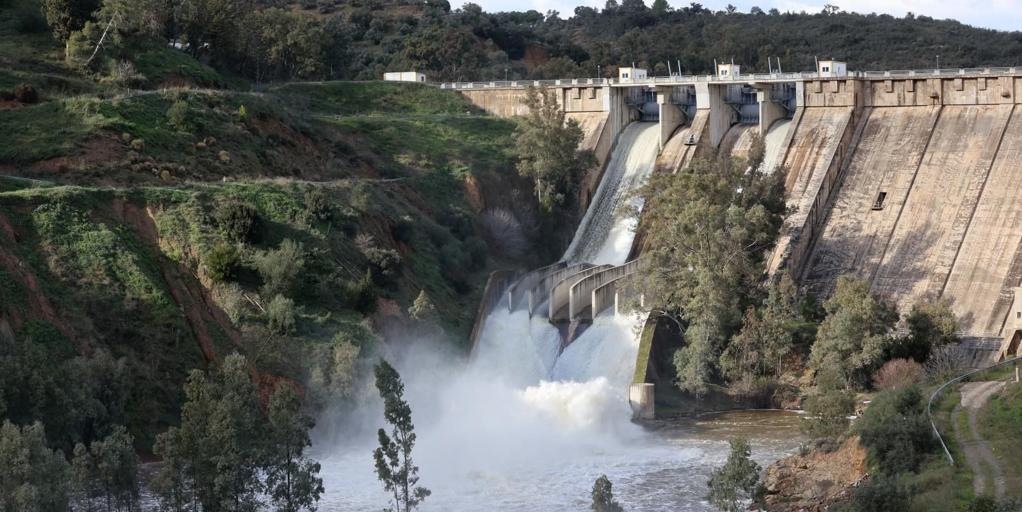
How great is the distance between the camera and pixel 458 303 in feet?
222

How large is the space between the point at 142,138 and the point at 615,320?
21636 mm

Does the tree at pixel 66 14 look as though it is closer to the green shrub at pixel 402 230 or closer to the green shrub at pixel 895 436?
the green shrub at pixel 402 230

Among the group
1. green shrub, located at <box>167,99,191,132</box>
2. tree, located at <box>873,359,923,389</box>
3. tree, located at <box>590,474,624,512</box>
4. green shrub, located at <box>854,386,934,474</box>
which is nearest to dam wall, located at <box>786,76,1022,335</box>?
tree, located at <box>873,359,923,389</box>

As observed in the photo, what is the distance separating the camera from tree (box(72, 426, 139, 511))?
130ft

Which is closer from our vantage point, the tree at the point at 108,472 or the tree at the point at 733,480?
the tree at the point at 108,472

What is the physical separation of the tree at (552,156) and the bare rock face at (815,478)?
30036mm

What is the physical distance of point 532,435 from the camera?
5722cm

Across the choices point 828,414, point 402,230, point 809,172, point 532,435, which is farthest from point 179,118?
point 828,414

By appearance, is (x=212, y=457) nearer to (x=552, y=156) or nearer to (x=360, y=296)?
(x=360, y=296)

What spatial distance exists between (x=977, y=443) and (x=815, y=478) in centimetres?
498

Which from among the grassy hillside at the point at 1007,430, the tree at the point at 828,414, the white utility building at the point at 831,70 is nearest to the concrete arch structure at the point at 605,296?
the tree at the point at 828,414

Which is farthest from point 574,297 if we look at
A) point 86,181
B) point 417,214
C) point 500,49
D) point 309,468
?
point 500,49

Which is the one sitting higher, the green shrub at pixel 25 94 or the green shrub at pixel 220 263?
the green shrub at pixel 25 94

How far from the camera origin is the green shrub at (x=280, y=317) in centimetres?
5747
